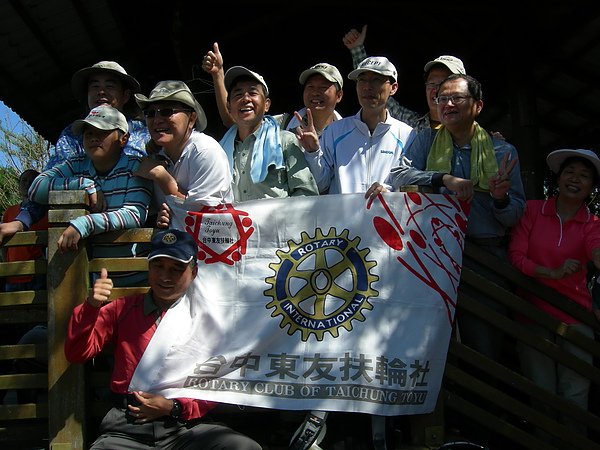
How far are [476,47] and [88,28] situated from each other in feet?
16.1

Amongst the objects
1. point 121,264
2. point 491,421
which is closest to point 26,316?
point 121,264

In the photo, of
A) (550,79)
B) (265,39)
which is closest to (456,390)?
(550,79)

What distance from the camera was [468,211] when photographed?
4199mm

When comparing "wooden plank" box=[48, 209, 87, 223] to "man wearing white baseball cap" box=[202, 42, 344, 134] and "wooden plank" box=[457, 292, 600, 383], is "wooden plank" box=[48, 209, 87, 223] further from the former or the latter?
"wooden plank" box=[457, 292, 600, 383]

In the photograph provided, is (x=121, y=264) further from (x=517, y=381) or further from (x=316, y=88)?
(x=517, y=381)

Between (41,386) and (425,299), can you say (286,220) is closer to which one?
(425,299)

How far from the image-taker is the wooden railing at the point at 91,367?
393 cm

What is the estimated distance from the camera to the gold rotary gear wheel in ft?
13.0

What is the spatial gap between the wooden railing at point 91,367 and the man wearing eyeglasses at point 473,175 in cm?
19

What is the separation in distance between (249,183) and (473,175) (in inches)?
54.8

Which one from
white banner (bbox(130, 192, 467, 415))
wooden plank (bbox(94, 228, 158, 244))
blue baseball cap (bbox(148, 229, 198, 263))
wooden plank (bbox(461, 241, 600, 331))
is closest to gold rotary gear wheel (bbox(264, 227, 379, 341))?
white banner (bbox(130, 192, 467, 415))

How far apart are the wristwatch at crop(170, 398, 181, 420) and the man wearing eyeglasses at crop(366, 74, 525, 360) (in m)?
1.57

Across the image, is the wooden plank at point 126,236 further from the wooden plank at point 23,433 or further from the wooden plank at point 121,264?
the wooden plank at point 23,433

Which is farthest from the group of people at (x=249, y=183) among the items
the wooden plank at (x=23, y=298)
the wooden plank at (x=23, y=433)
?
the wooden plank at (x=23, y=433)
